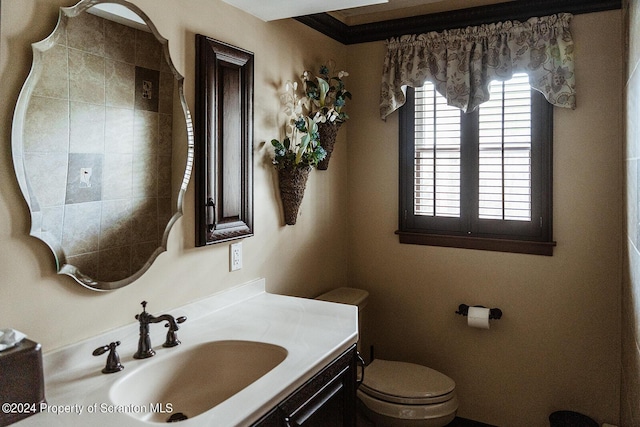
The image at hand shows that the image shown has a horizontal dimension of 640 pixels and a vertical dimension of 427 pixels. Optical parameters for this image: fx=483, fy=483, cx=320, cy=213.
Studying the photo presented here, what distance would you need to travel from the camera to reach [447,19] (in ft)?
8.97

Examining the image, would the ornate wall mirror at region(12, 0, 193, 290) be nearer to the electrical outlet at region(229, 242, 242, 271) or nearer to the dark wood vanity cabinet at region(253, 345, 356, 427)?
the electrical outlet at region(229, 242, 242, 271)

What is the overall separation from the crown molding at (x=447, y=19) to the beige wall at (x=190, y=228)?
9cm

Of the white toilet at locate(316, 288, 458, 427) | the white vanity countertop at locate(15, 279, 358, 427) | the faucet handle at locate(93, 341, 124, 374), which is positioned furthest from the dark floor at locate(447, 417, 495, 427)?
the faucet handle at locate(93, 341, 124, 374)

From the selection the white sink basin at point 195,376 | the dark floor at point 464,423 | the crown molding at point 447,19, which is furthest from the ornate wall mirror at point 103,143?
the dark floor at point 464,423

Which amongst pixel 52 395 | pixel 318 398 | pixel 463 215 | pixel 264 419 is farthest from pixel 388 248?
pixel 52 395

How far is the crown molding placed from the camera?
2.44m

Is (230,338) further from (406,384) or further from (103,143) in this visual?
(406,384)

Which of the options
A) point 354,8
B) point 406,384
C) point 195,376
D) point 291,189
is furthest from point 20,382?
point 354,8

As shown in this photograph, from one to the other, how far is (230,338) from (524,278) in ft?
5.57

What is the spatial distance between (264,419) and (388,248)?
6.08 feet

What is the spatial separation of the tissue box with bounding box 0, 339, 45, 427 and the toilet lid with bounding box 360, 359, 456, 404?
63.8 inches

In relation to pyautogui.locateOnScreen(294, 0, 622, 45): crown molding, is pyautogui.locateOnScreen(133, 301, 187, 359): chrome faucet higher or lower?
lower

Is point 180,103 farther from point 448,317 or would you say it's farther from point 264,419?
point 448,317

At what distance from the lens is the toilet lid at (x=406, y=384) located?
93.4 inches
